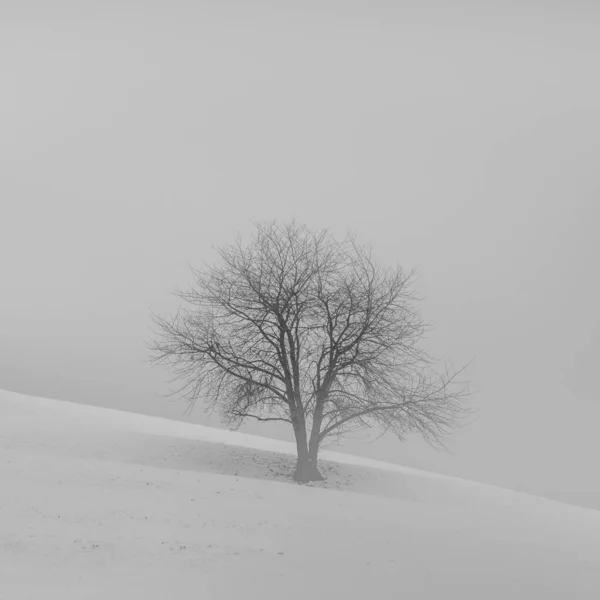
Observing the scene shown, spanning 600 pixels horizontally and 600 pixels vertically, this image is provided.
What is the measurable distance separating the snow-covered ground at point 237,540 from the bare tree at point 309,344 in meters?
3.08

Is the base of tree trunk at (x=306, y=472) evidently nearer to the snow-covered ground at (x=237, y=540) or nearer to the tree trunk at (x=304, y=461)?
the tree trunk at (x=304, y=461)

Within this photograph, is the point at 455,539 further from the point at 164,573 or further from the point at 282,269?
the point at 282,269

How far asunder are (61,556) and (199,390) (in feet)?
43.0

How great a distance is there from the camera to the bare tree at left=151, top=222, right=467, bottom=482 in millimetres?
25812

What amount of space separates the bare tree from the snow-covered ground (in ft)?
10.1

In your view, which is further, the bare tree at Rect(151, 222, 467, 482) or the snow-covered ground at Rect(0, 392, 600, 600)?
the bare tree at Rect(151, 222, 467, 482)

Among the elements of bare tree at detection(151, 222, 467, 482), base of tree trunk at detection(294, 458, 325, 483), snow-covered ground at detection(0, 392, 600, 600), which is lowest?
snow-covered ground at detection(0, 392, 600, 600)

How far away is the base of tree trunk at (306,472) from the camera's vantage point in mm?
25719

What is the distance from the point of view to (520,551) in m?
18.5

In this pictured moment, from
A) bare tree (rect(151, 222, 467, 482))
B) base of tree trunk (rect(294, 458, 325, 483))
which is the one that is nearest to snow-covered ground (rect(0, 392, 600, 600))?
base of tree trunk (rect(294, 458, 325, 483))

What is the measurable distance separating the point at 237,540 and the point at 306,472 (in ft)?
33.3

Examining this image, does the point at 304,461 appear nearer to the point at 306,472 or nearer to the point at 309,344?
the point at 306,472

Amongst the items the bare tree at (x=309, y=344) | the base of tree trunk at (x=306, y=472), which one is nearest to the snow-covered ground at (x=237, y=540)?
the base of tree trunk at (x=306, y=472)

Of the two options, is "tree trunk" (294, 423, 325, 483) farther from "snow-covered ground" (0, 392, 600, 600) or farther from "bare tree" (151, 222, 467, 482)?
"snow-covered ground" (0, 392, 600, 600)
